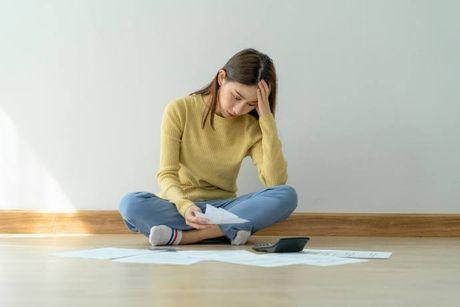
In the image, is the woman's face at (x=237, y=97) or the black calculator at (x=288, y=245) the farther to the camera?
the woman's face at (x=237, y=97)

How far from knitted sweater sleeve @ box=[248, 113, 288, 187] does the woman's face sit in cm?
8

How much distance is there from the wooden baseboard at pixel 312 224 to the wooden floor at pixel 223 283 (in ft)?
3.02

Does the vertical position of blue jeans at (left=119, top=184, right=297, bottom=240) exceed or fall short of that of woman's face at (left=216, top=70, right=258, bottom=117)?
it falls short

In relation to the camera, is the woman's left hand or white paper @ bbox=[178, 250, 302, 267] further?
the woman's left hand

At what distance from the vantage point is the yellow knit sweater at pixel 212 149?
101 inches

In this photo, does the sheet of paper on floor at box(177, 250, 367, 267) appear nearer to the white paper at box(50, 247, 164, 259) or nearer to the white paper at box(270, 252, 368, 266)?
the white paper at box(270, 252, 368, 266)

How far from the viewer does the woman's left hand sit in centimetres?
246

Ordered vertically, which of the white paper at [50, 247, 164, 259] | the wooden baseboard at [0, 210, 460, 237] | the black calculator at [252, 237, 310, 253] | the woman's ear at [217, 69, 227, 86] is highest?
the woman's ear at [217, 69, 227, 86]

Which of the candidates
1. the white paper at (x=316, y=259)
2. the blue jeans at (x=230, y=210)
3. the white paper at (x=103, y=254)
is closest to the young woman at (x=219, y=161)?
the blue jeans at (x=230, y=210)

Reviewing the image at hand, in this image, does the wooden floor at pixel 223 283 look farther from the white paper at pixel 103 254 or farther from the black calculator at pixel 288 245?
the black calculator at pixel 288 245

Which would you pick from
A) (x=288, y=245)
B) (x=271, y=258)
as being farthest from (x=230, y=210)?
(x=271, y=258)

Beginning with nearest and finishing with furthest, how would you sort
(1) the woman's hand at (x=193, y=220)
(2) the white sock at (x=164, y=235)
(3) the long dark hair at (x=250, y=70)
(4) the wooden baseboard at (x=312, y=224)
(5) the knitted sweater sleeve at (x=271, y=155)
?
(1) the woman's hand at (x=193, y=220) < (2) the white sock at (x=164, y=235) < (3) the long dark hair at (x=250, y=70) < (5) the knitted sweater sleeve at (x=271, y=155) < (4) the wooden baseboard at (x=312, y=224)

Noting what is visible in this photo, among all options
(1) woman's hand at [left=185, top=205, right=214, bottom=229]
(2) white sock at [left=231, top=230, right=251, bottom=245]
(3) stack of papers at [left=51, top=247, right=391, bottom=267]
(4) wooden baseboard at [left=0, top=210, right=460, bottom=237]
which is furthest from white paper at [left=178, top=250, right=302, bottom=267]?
(4) wooden baseboard at [left=0, top=210, right=460, bottom=237]

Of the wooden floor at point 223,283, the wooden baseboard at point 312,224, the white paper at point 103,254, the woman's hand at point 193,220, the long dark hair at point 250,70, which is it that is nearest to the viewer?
the wooden floor at point 223,283
